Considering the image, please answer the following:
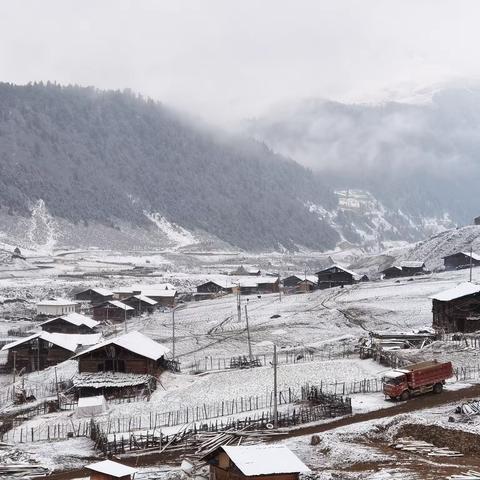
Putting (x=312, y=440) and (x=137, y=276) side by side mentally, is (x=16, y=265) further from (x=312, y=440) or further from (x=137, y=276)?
(x=312, y=440)

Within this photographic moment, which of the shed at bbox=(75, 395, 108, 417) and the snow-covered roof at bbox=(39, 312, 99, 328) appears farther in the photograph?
the snow-covered roof at bbox=(39, 312, 99, 328)

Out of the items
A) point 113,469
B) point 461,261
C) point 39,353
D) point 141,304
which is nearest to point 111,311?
point 141,304

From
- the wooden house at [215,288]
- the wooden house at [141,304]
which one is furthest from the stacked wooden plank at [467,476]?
the wooden house at [215,288]

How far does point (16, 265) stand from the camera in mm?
182250

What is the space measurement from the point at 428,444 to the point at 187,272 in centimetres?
16070

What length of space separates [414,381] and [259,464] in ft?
67.2

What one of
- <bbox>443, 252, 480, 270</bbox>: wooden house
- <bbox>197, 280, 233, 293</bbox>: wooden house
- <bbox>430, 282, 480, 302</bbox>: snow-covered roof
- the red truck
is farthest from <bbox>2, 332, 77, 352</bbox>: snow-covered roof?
<bbox>443, 252, 480, 270</bbox>: wooden house

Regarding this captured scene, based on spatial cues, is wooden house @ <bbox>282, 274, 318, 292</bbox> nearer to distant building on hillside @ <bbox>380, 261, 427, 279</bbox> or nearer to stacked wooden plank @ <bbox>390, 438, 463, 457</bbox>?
distant building on hillside @ <bbox>380, 261, 427, 279</bbox>

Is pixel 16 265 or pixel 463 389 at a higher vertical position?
pixel 16 265

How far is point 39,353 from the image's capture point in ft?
240

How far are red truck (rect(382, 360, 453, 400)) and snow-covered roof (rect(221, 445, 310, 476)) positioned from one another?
1787 cm

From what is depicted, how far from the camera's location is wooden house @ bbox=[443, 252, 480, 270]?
Answer: 119463mm

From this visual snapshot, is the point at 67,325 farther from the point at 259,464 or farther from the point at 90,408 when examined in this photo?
the point at 259,464

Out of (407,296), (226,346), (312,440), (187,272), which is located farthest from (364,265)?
(312,440)
